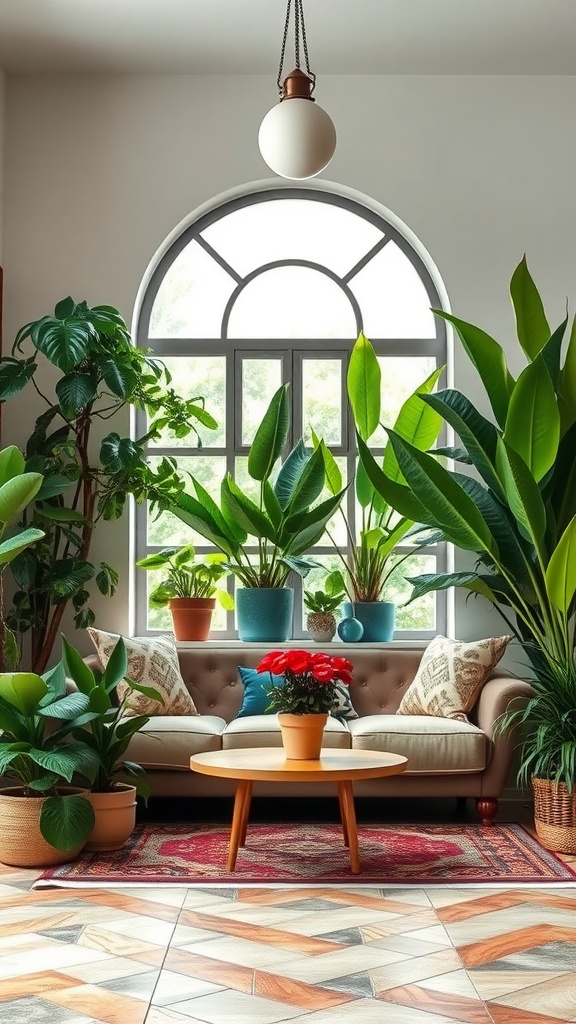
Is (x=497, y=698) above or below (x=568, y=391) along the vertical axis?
below

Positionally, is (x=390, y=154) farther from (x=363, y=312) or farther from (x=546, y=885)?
(x=546, y=885)

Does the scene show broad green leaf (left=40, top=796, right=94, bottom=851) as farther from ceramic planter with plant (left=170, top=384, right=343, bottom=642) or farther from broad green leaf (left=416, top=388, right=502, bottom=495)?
broad green leaf (left=416, top=388, right=502, bottom=495)

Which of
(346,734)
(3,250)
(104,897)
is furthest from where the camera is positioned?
(3,250)

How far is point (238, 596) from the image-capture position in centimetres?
534

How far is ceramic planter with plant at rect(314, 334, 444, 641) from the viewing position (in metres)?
5.31

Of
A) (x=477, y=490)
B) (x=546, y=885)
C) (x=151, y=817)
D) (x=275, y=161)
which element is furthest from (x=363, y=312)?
(x=546, y=885)

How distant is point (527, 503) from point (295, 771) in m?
1.38

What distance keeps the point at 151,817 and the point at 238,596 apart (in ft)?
3.74

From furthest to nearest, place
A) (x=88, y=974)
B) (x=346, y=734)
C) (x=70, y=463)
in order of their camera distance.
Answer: (x=70, y=463) < (x=346, y=734) < (x=88, y=974)

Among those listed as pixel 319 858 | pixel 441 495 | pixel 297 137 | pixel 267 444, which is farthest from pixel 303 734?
pixel 297 137

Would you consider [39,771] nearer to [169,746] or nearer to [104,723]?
[104,723]

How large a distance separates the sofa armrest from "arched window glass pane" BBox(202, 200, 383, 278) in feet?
7.87

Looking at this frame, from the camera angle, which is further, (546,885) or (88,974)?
(546,885)

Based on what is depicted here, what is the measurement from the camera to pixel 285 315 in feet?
19.2
